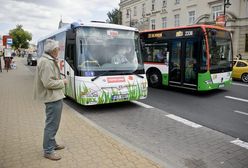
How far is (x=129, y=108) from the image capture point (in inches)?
342

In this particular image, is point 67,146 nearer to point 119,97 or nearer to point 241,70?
point 119,97

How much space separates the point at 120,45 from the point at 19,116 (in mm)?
3763

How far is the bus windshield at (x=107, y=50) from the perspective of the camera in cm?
789

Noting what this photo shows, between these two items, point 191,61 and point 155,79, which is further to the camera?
point 155,79

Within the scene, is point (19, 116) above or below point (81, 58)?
below

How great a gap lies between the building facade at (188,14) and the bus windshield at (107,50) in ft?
65.0

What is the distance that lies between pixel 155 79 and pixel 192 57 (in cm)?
272

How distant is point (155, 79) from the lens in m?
13.2

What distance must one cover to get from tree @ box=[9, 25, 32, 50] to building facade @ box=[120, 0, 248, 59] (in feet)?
145

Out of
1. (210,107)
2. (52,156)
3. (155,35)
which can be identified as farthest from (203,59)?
(52,156)

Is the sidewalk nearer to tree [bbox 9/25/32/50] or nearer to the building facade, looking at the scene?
the building facade

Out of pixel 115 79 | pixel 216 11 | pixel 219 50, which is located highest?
pixel 216 11

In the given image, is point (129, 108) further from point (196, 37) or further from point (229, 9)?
point (229, 9)

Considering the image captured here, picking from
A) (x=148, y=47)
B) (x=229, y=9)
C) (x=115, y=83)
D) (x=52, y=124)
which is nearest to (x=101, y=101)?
(x=115, y=83)
